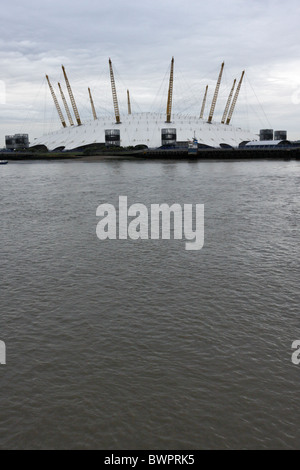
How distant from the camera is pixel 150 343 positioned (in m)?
15.0

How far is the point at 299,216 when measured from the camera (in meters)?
41.4

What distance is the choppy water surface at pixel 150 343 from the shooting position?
425 inches

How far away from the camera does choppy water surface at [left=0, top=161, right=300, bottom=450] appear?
1080 centimetres

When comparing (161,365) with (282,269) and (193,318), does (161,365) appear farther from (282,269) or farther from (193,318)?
(282,269)

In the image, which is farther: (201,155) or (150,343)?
(201,155)

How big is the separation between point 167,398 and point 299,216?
33895mm

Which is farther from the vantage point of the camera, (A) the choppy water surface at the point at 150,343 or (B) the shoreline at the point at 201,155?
(B) the shoreline at the point at 201,155

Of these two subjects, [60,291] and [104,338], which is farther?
[60,291]

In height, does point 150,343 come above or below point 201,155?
below

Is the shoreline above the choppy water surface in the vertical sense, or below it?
above

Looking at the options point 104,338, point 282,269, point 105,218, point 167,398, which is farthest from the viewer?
point 105,218

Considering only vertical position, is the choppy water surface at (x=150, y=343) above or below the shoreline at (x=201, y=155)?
below
